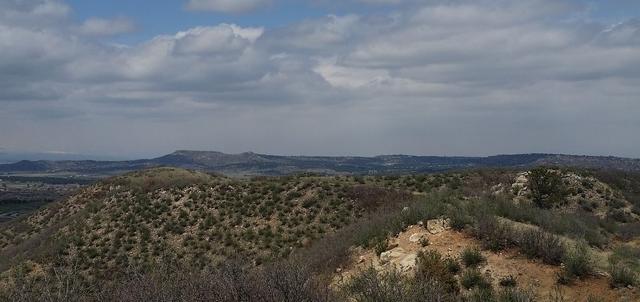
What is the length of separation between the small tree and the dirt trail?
17294 millimetres

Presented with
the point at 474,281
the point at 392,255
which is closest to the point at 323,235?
the point at 392,255

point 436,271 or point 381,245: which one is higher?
point 381,245

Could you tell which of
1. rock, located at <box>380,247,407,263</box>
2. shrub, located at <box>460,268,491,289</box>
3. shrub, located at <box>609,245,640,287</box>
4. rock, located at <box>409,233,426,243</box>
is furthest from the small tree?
shrub, located at <box>460,268,491,289</box>

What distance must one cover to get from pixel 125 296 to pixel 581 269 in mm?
10339

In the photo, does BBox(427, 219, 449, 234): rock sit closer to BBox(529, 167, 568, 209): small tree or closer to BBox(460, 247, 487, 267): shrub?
BBox(460, 247, 487, 267): shrub

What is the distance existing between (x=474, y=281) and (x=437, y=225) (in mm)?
3965

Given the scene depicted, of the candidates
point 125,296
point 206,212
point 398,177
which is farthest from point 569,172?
point 125,296

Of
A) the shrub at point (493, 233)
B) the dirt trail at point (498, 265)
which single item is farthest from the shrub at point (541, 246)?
the shrub at point (493, 233)

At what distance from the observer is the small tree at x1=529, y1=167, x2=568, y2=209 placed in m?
31.7

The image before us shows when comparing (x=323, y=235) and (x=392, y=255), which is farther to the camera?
(x=323, y=235)

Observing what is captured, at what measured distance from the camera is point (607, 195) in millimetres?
36969

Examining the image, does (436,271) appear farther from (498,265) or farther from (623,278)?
(623,278)

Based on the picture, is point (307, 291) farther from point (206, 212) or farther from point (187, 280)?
point (206, 212)

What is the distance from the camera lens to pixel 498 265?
13.8 m
